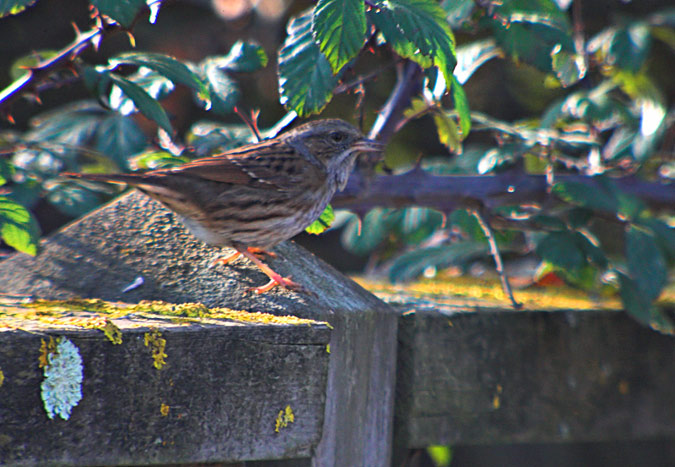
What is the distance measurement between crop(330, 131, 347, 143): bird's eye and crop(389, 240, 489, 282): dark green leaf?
2.54ft

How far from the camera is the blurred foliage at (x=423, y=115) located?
2180mm

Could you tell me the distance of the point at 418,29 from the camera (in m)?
2.12

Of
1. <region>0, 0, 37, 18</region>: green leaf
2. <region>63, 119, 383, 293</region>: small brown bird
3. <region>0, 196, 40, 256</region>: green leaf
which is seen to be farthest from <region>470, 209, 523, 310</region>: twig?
<region>0, 0, 37, 18</region>: green leaf

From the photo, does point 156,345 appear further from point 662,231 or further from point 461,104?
point 662,231

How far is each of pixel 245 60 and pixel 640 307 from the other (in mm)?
1776

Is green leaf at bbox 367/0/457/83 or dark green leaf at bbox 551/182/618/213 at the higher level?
green leaf at bbox 367/0/457/83

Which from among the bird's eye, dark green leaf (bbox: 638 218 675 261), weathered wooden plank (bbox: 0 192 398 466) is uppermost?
the bird's eye

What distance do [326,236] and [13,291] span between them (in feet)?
13.7

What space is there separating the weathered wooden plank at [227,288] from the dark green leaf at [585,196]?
43.3 inches

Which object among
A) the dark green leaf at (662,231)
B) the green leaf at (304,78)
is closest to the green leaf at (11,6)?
the green leaf at (304,78)

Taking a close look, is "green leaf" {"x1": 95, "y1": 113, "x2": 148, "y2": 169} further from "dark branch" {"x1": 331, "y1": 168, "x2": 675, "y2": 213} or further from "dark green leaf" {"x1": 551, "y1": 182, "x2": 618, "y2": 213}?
"dark green leaf" {"x1": 551, "y1": 182, "x2": 618, "y2": 213}

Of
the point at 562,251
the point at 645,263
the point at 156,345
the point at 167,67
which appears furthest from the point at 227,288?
the point at 645,263

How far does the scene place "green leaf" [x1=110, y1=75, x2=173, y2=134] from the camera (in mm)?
2316

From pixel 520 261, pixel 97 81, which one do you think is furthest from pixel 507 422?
pixel 520 261
